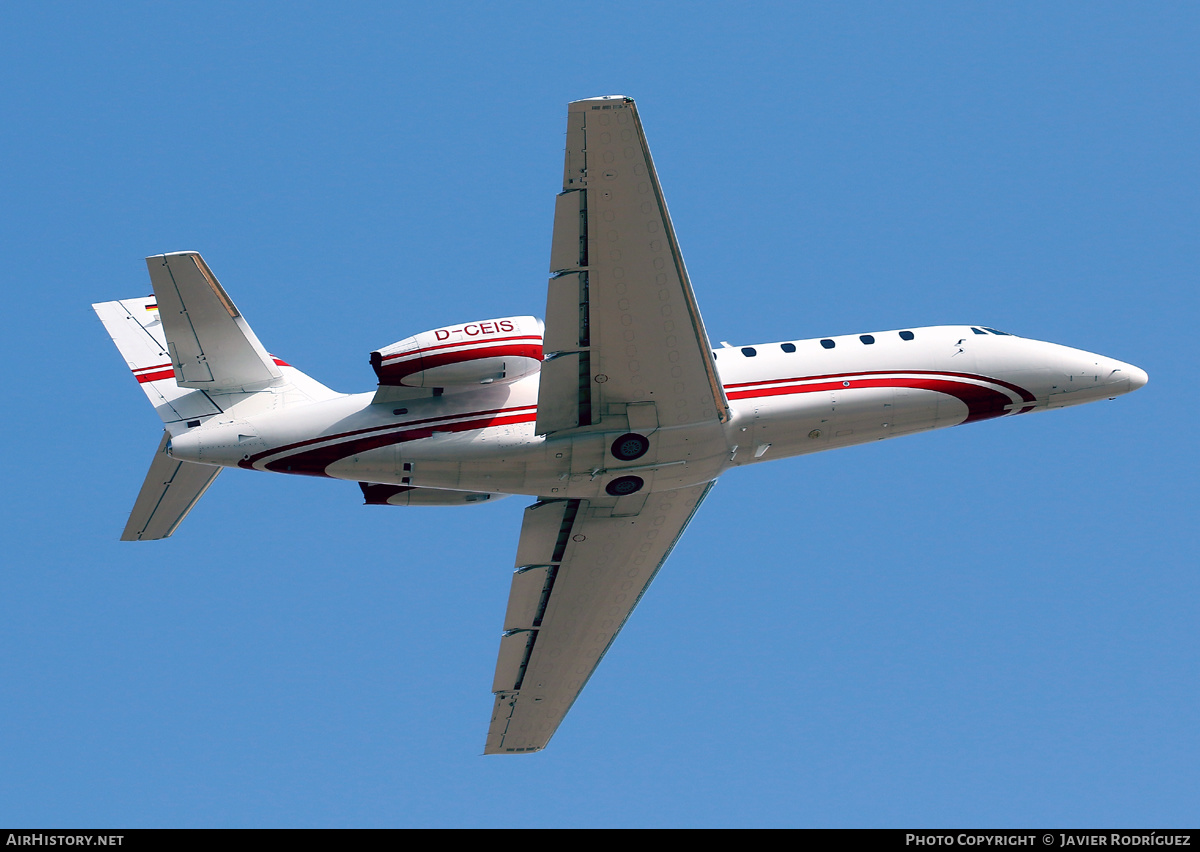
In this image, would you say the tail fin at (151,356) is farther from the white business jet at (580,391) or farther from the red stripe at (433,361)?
the red stripe at (433,361)

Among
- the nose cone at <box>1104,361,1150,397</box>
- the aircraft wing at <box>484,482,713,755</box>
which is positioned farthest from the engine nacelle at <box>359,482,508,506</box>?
the nose cone at <box>1104,361,1150,397</box>

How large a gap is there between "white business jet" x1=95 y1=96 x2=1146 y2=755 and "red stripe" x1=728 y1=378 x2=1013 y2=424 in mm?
37

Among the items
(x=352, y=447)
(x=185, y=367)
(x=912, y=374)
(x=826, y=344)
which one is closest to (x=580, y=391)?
(x=352, y=447)

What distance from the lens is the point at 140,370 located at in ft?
84.8

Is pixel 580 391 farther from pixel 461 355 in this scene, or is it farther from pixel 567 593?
pixel 567 593

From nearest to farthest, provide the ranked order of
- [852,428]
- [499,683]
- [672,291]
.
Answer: [672,291] → [852,428] → [499,683]

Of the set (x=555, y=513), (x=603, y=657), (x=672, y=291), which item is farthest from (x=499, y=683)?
(x=672, y=291)

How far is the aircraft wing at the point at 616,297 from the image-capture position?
21.2 metres

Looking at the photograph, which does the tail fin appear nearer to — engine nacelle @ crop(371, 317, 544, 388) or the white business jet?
the white business jet

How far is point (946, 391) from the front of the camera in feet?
88.7

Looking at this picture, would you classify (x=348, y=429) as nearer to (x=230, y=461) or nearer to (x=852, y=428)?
(x=230, y=461)

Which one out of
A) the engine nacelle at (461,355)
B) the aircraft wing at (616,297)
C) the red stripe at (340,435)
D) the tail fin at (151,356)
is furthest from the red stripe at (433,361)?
the tail fin at (151,356)

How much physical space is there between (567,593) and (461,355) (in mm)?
7486

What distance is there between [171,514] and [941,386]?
15.9 m
